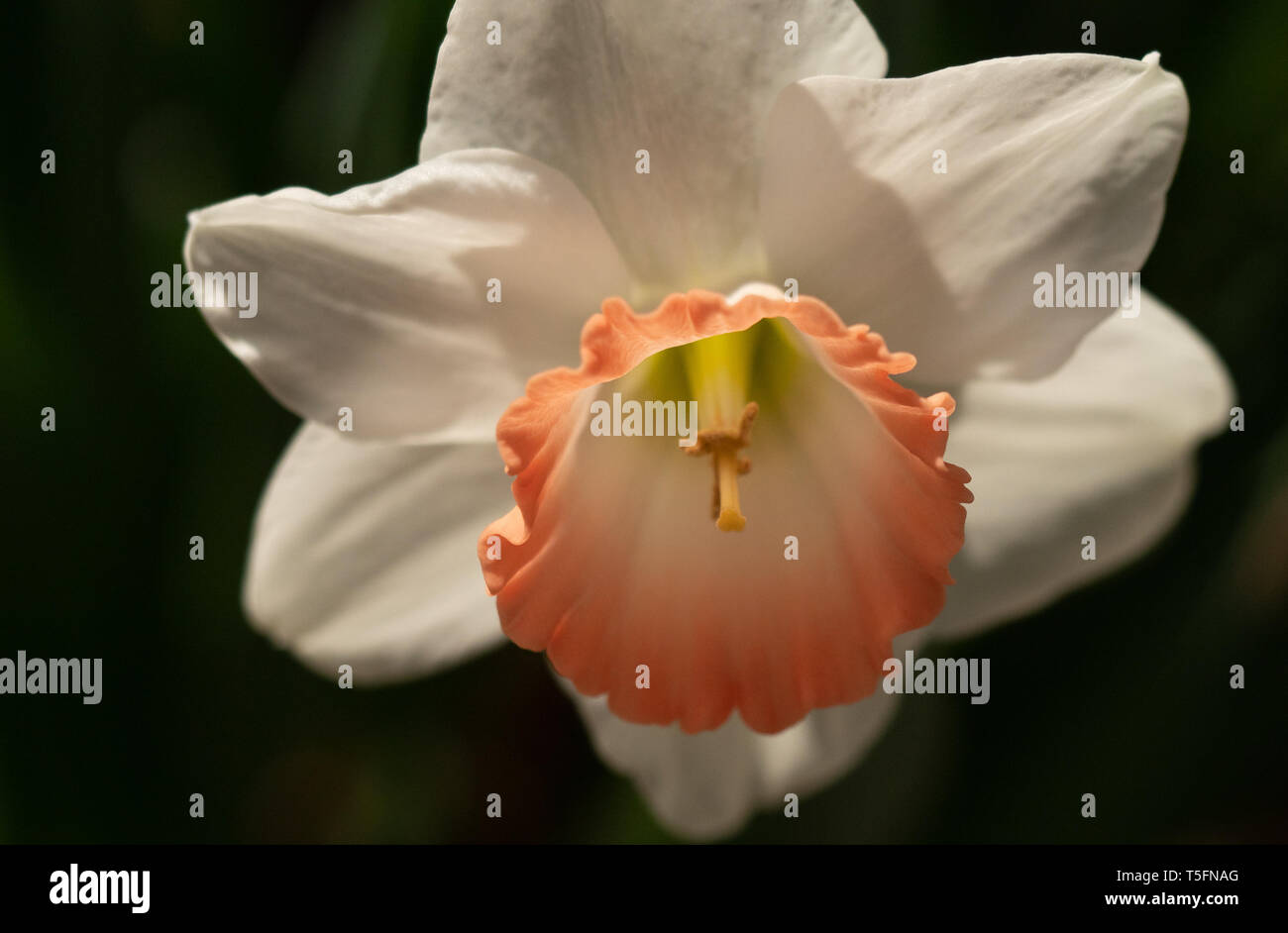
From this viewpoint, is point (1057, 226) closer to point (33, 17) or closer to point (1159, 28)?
point (1159, 28)

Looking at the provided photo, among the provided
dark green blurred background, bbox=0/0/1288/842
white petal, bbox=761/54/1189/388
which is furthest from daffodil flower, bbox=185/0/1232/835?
dark green blurred background, bbox=0/0/1288/842

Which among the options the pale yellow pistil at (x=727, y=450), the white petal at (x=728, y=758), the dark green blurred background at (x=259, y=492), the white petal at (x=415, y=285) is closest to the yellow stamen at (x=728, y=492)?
the pale yellow pistil at (x=727, y=450)

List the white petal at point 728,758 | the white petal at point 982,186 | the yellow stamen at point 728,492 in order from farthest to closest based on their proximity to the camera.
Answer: the white petal at point 728,758 < the yellow stamen at point 728,492 < the white petal at point 982,186

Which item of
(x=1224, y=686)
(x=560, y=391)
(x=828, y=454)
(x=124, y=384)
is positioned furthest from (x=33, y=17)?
(x=1224, y=686)

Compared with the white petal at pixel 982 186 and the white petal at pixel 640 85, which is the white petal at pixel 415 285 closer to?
the white petal at pixel 640 85

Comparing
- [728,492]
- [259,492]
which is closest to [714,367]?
[728,492]

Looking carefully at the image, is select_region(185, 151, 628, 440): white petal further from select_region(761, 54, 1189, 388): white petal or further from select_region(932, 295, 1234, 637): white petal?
select_region(932, 295, 1234, 637): white petal

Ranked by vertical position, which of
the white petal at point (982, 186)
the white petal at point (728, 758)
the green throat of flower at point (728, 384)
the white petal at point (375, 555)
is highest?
the white petal at point (982, 186)
